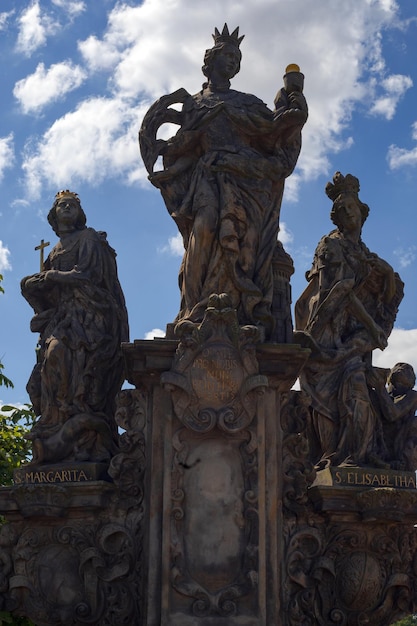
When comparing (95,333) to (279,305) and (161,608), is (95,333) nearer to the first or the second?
(279,305)

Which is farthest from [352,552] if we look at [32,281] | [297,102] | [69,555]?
[297,102]

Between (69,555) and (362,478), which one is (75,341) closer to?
(69,555)

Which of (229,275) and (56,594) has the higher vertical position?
(229,275)

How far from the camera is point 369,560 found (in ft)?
41.4

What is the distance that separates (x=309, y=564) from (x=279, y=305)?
314 centimetres

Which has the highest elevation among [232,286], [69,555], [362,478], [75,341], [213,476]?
[232,286]

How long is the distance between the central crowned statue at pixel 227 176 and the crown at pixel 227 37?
1cm

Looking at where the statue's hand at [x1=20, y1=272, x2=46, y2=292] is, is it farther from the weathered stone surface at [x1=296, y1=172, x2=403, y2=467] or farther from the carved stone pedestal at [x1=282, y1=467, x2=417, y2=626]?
the carved stone pedestal at [x1=282, y1=467, x2=417, y2=626]

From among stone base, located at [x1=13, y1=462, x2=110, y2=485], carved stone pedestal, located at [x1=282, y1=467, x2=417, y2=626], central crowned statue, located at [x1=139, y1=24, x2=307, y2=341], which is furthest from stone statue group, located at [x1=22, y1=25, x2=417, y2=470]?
carved stone pedestal, located at [x1=282, y1=467, x2=417, y2=626]

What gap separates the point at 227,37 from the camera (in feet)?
47.4

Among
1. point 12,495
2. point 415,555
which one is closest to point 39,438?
point 12,495

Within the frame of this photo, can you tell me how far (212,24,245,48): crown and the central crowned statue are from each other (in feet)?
0.05

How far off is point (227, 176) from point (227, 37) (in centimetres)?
209

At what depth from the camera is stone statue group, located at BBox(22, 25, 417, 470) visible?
521 inches
